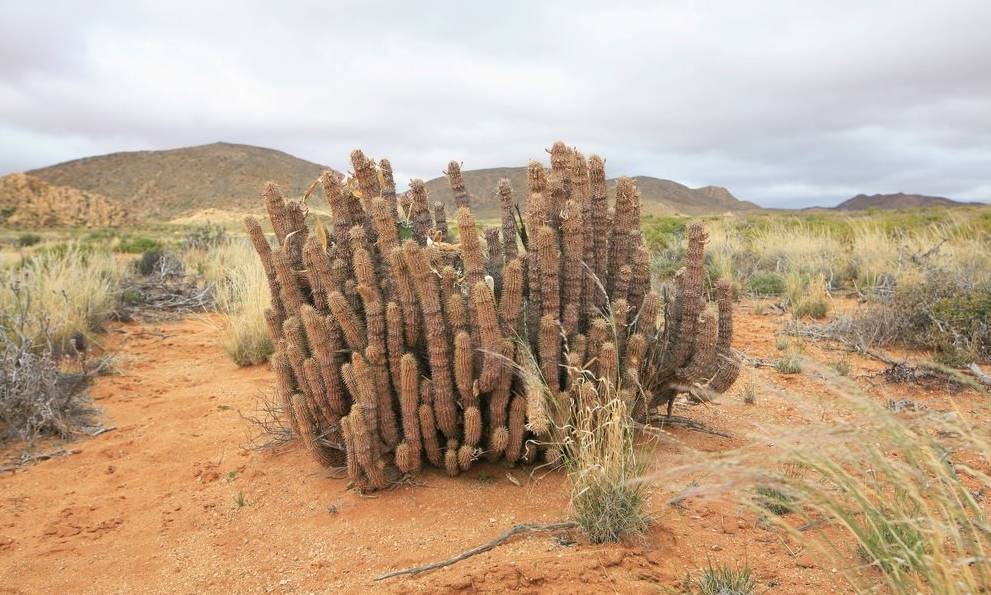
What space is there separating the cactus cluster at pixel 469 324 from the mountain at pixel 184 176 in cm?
6069

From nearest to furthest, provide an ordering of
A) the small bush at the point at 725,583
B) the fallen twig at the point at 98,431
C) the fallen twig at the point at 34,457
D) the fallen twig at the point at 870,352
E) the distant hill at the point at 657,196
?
the small bush at the point at 725,583 < the fallen twig at the point at 34,457 < the fallen twig at the point at 98,431 < the fallen twig at the point at 870,352 < the distant hill at the point at 657,196

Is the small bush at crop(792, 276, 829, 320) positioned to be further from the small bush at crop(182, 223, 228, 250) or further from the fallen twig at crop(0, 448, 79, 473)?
the small bush at crop(182, 223, 228, 250)

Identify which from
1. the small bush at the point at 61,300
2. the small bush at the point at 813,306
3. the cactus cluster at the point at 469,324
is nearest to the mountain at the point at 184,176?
the small bush at the point at 61,300

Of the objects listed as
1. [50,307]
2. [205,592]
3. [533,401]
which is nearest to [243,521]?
[205,592]

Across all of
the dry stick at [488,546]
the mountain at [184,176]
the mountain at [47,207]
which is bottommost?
the dry stick at [488,546]

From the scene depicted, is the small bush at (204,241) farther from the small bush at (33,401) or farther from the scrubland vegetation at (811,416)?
the small bush at (33,401)

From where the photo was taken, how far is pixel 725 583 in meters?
2.58

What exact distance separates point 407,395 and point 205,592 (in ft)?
4.50

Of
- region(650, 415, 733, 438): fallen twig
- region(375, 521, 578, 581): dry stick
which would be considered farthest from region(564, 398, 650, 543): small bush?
region(650, 415, 733, 438): fallen twig

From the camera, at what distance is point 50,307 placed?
787 cm

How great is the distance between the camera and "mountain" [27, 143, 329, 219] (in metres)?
64.4

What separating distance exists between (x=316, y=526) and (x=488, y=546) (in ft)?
3.71

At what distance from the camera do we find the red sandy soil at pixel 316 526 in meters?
2.89

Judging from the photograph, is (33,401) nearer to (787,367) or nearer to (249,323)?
(249,323)
